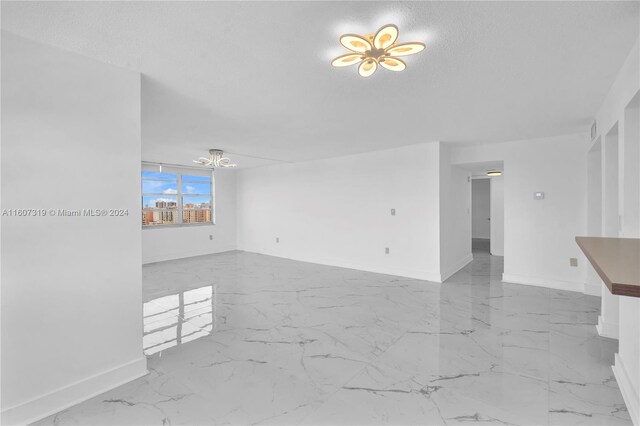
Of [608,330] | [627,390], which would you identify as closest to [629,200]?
[627,390]

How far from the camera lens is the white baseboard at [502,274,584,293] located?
15.1 ft

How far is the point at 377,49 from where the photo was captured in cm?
192

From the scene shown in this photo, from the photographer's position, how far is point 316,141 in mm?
5086

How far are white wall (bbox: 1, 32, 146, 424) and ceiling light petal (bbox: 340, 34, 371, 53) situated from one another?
70.3 inches

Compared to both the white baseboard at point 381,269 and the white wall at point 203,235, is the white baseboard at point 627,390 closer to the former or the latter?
the white baseboard at point 381,269

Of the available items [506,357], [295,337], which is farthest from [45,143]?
[506,357]

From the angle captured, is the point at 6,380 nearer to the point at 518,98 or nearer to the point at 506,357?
the point at 506,357

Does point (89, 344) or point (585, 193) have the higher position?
point (585, 193)

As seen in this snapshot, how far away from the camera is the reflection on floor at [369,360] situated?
1.98 metres

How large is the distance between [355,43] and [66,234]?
7.72 ft

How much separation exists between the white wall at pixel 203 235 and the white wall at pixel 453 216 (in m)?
6.06

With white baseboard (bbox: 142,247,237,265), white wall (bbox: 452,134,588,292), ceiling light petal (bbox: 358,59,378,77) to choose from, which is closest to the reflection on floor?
white wall (bbox: 452,134,588,292)

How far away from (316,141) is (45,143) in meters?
3.63

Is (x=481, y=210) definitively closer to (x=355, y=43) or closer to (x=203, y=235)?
(x=203, y=235)
